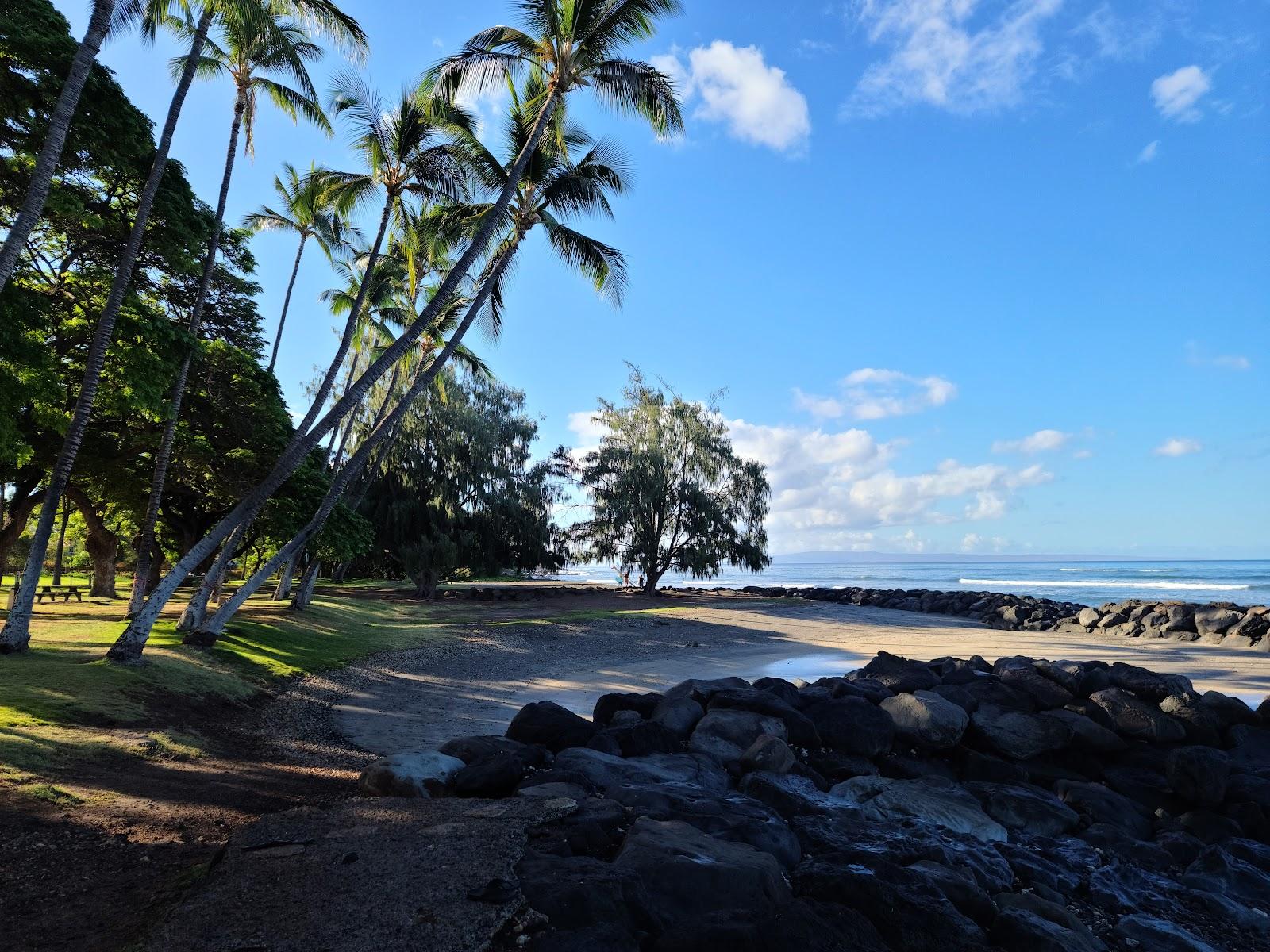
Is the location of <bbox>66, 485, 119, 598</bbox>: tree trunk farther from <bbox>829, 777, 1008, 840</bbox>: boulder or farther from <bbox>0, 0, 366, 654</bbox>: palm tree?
<bbox>829, 777, 1008, 840</bbox>: boulder

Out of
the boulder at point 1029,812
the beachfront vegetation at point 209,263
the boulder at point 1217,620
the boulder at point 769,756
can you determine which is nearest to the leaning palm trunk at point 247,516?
the beachfront vegetation at point 209,263

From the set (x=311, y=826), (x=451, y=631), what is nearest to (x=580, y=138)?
(x=451, y=631)

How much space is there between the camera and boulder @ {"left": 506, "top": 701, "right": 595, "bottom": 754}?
790cm

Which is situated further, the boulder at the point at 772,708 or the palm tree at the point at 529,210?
the palm tree at the point at 529,210

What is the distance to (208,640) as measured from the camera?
1345cm

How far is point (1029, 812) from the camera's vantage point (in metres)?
7.39

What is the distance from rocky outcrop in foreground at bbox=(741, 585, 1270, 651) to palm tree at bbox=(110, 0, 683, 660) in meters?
23.4

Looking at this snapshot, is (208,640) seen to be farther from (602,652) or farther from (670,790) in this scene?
(670,790)

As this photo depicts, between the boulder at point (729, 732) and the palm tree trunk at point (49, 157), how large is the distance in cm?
1054

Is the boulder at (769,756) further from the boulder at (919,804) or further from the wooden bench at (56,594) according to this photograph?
the wooden bench at (56,594)

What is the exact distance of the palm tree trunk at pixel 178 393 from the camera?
43.9ft

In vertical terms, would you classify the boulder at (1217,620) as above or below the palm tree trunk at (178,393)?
below

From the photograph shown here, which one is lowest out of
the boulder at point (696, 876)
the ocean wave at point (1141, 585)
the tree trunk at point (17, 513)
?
the boulder at point (696, 876)

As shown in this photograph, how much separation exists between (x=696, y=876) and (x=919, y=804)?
388 centimetres
